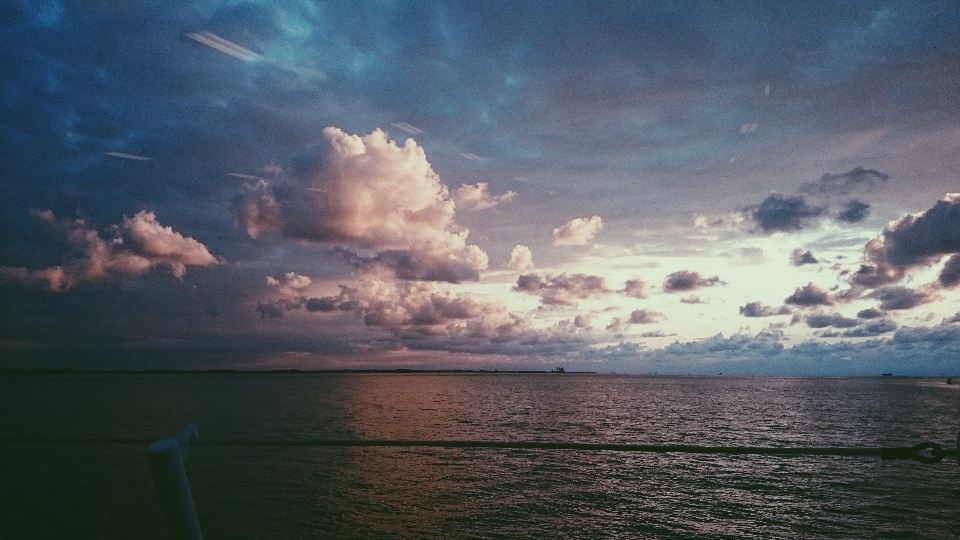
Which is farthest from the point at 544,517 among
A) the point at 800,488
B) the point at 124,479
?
the point at 124,479

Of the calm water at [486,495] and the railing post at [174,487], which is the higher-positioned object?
the railing post at [174,487]

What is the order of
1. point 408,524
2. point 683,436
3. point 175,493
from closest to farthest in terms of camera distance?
1. point 175,493
2. point 408,524
3. point 683,436

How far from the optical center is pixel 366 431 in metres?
57.6

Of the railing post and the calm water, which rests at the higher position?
the railing post

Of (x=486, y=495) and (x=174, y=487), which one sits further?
(x=486, y=495)

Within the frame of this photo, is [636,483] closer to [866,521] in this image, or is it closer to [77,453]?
[866,521]

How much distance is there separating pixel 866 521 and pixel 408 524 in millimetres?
21315

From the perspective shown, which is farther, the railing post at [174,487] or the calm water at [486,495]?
the calm water at [486,495]

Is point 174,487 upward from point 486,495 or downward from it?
upward

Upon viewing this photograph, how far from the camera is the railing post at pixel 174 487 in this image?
3.15m

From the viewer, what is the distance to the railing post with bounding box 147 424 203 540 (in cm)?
315

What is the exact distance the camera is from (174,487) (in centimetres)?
323

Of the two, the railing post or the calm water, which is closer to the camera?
the railing post

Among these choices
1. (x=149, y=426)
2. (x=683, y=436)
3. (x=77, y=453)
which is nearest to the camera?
(x=77, y=453)
